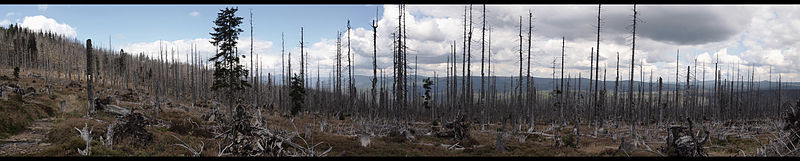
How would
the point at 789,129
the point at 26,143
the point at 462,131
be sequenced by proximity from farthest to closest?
the point at 462,131 < the point at 26,143 < the point at 789,129

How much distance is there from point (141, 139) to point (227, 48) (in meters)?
20.4

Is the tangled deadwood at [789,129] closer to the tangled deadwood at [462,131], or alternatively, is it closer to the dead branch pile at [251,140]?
the dead branch pile at [251,140]

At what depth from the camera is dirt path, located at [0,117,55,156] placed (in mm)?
13344

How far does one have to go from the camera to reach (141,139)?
56.5 ft

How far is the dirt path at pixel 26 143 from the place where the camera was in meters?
13.3

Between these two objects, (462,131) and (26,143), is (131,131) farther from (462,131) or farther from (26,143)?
(462,131)

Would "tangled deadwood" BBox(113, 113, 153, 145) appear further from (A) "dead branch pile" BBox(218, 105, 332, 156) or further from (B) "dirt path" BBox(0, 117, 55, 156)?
(A) "dead branch pile" BBox(218, 105, 332, 156)

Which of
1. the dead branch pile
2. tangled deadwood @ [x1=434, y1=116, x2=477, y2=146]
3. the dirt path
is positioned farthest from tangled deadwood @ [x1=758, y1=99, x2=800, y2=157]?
the dirt path

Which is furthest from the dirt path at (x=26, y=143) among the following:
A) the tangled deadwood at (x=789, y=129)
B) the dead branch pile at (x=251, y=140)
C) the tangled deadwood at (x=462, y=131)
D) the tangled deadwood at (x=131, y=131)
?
the tangled deadwood at (x=789, y=129)

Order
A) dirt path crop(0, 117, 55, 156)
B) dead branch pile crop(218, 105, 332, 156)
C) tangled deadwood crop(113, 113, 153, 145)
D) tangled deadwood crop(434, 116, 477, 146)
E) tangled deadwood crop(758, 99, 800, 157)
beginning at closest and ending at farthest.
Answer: tangled deadwood crop(758, 99, 800, 157)
dead branch pile crop(218, 105, 332, 156)
dirt path crop(0, 117, 55, 156)
tangled deadwood crop(113, 113, 153, 145)
tangled deadwood crop(434, 116, 477, 146)

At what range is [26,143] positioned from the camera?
51.4 ft

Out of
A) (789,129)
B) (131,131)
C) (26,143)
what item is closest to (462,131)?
(789,129)

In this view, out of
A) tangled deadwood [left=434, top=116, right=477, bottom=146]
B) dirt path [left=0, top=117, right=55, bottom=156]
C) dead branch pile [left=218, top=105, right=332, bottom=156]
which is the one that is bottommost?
tangled deadwood [left=434, top=116, right=477, bottom=146]
